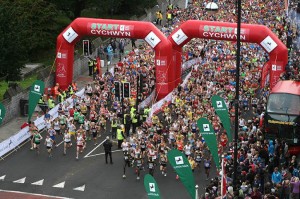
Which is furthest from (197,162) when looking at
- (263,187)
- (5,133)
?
(5,133)

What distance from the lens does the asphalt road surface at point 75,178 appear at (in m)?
32.7

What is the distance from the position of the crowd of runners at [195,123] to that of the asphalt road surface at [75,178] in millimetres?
537

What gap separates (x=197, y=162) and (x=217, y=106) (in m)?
2.72

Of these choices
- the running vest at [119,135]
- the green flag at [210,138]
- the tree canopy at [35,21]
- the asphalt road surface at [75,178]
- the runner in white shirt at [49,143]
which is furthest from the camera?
the tree canopy at [35,21]

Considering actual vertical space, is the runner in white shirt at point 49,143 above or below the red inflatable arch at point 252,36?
below

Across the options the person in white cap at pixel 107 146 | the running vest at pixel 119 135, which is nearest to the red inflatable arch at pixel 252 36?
the running vest at pixel 119 135

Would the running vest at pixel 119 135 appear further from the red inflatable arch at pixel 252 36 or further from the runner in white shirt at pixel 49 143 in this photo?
the red inflatable arch at pixel 252 36

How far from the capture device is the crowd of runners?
100ft

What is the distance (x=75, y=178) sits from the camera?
34.4 meters

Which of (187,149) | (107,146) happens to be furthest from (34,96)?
(187,149)

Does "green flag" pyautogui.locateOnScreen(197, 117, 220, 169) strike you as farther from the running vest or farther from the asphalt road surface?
the running vest

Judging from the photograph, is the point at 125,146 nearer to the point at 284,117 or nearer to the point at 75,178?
the point at 75,178

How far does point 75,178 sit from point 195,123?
24.4 ft

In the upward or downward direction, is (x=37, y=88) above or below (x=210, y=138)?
above
